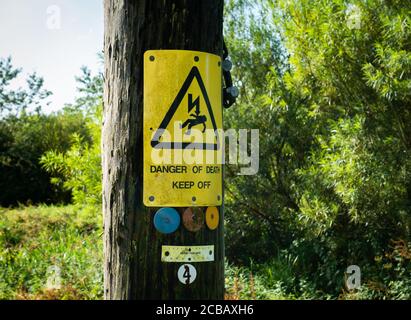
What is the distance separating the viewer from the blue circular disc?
2.33m

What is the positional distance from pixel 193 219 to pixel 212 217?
105 millimetres

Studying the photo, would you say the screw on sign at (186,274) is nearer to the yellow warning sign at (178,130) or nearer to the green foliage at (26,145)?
the yellow warning sign at (178,130)

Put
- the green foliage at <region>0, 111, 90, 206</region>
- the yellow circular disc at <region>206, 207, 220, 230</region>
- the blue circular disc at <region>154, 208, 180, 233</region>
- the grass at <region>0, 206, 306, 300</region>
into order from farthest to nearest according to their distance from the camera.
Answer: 1. the green foliage at <region>0, 111, 90, 206</region>
2. the grass at <region>0, 206, 306, 300</region>
3. the yellow circular disc at <region>206, 207, 220, 230</region>
4. the blue circular disc at <region>154, 208, 180, 233</region>

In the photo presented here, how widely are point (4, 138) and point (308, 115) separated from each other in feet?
38.0

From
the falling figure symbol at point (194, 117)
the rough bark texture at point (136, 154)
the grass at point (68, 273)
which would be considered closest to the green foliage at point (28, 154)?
the grass at point (68, 273)

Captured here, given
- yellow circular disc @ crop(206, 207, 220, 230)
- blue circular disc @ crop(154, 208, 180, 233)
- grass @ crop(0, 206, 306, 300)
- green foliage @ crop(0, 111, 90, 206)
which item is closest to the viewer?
blue circular disc @ crop(154, 208, 180, 233)

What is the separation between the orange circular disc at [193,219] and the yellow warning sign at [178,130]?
0.03 m

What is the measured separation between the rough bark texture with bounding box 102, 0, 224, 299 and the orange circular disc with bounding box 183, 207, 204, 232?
25 millimetres

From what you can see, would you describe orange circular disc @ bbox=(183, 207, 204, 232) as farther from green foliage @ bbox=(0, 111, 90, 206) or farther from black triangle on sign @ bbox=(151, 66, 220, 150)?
green foliage @ bbox=(0, 111, 90, 206)

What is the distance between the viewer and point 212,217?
8.05 feet

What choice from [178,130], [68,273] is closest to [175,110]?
[178,130]

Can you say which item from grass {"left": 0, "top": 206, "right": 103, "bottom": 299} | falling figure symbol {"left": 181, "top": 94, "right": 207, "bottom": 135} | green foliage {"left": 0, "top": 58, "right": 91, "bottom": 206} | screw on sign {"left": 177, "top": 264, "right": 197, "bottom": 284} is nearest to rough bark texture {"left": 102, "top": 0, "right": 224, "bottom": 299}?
screw on sign {"left": 177, "top": 264, "right": 197, "bottom": 284}

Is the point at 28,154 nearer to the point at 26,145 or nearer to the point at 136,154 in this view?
the point at 26,145

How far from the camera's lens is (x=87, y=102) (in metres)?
11.5
